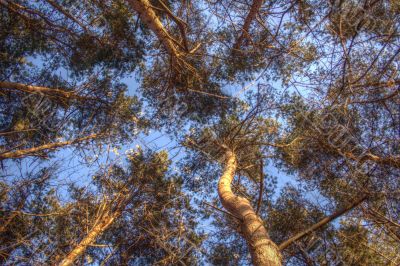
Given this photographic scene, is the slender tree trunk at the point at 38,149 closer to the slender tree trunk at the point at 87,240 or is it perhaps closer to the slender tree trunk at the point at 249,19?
the slender tree trunk at the point at 87,240

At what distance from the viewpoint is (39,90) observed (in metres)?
5.40

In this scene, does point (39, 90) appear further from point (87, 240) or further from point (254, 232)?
point (254, 232)

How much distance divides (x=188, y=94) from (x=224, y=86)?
2.62 feet

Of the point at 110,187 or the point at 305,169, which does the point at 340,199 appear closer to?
the point at 305,169

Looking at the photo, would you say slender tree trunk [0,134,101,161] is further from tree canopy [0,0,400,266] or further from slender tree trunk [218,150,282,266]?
slender tree trunk [218,150,282,266]

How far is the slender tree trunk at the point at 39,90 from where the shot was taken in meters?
5.05

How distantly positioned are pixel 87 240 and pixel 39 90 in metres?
2.70

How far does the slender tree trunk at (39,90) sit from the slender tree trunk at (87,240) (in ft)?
7.47

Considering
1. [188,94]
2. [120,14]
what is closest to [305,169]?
[188,94]

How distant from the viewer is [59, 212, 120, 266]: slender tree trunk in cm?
496

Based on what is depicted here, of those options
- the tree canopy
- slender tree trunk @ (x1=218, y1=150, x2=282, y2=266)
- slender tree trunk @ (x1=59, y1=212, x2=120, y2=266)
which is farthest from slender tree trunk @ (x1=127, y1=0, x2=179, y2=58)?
slender tree trunk @ (x1=59, y1=212, x2=120, y2=266)

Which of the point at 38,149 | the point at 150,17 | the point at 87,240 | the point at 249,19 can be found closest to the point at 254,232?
the point at 87,240

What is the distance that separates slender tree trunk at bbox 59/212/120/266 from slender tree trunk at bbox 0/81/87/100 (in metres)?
2.28

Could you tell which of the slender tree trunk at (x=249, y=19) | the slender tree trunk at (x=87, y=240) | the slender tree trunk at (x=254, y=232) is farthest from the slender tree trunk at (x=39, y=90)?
the slender tree trunk at (x=254, y=232)
